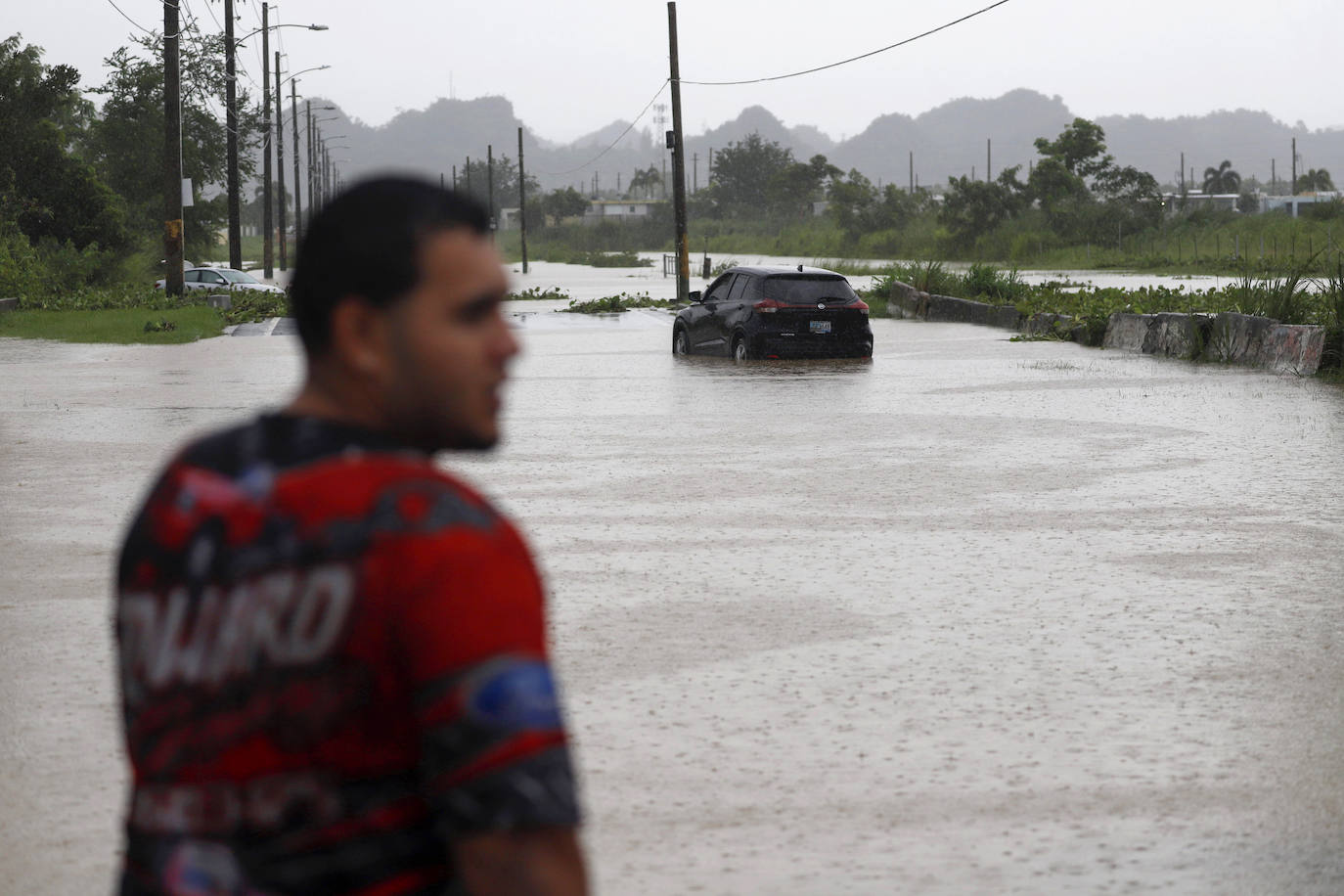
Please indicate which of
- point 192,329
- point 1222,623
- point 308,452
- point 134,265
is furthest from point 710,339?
point 134,265

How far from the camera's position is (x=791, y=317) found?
24.6 meters

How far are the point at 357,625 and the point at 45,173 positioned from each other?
5171cm

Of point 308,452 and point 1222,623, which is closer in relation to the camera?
point 308,452

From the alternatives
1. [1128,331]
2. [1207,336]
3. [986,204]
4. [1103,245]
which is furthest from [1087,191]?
[1207,336]

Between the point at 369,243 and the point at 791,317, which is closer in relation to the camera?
the point at 369,243

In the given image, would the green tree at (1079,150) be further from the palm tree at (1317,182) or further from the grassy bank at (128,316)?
the palm tree at (1317,182)

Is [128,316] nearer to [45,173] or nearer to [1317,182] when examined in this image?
[45,173]

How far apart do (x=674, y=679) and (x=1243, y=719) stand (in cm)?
204

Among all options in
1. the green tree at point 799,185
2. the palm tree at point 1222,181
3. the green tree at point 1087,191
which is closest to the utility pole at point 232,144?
the green tree at point 1087,191

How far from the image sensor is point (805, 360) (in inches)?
973

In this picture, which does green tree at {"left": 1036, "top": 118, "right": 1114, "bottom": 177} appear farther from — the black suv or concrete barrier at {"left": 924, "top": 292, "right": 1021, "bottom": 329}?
the black suv

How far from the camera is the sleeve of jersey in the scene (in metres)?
1.72

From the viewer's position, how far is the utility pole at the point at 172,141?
3562 cm

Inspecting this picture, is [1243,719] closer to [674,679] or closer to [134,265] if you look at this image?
[674,679]
